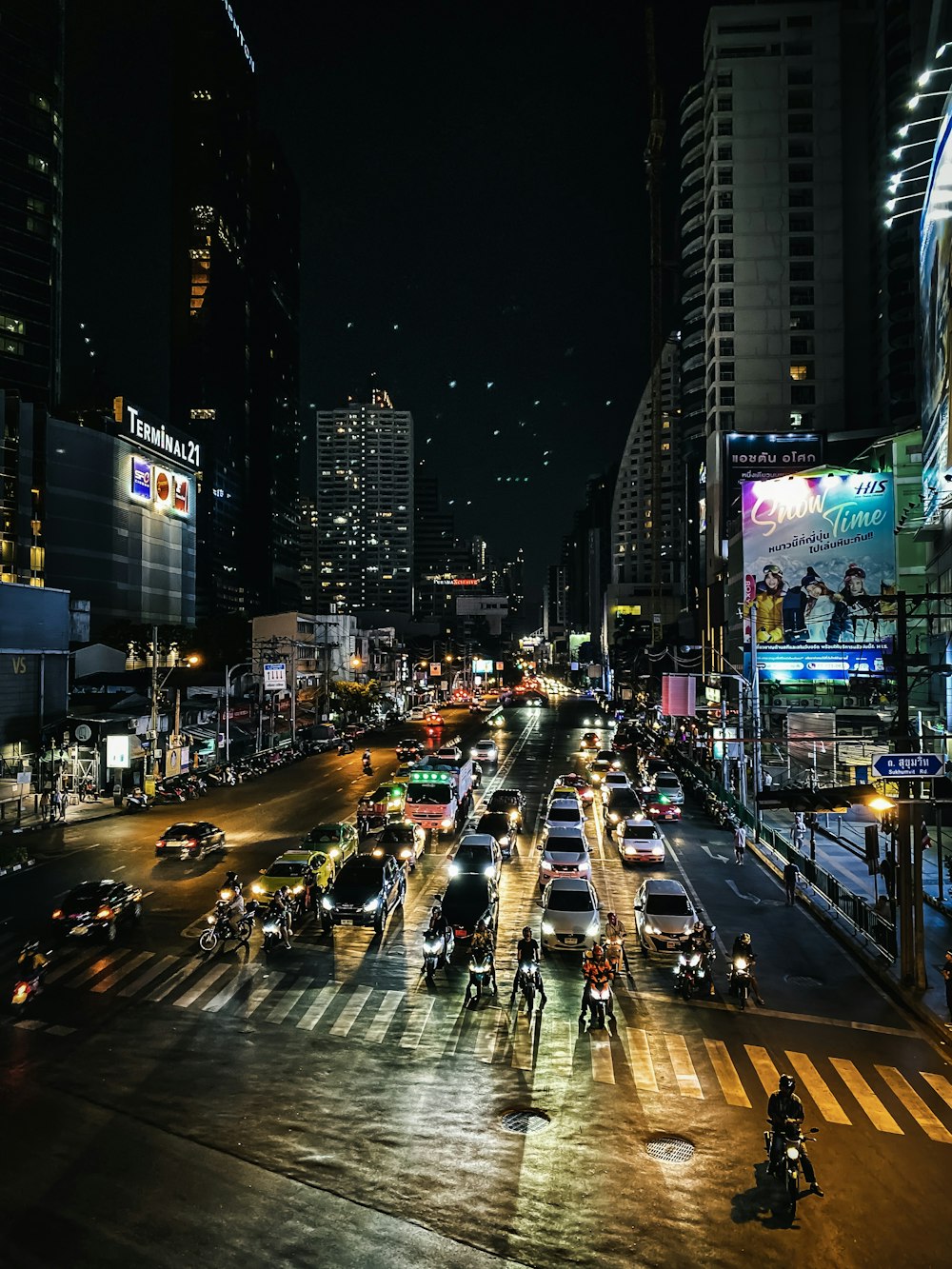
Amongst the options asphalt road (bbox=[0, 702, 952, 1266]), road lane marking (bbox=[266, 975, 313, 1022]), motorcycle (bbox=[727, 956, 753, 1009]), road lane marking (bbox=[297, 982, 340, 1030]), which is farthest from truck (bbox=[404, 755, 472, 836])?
motorcycle (bbox=[727, 956, 753, 1009])

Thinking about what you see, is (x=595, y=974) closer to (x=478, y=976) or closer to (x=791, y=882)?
(x=478, y=976)

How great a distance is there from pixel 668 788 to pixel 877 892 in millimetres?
19523

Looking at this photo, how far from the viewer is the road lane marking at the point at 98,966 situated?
65.5 feet

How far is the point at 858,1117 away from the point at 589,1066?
4.25 metres

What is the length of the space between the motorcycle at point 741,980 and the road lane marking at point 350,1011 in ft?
24.4

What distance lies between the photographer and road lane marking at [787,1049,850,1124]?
13492 millimetres

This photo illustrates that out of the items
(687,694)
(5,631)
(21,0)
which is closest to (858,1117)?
(687,694)

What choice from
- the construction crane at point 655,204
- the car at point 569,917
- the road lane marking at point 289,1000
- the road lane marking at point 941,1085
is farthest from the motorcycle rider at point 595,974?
the construction crane at point 655,204

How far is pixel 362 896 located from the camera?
24.0 meters

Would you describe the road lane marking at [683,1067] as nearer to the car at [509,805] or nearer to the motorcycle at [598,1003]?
the motorcycle at [598,1003]

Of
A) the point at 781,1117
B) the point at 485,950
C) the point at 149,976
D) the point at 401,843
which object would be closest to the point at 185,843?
the point at 401,843

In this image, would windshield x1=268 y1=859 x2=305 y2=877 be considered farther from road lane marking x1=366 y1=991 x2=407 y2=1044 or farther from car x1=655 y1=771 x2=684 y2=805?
car x1=655 y1=771 x2=684 y2=805

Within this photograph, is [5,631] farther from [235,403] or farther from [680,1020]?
[235,403]

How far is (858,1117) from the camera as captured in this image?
13.4 metres
